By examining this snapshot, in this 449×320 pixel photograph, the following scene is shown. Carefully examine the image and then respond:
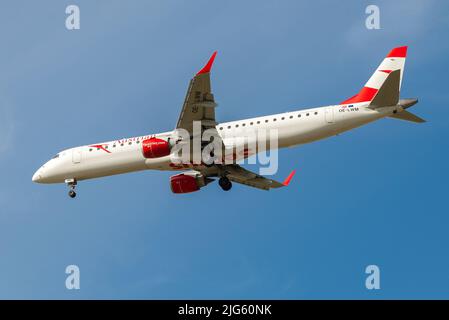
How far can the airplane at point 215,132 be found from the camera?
40406 millimetres

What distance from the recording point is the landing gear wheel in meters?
46.2

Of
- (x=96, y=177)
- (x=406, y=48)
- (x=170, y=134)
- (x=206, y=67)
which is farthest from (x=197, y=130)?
(x=406, y=48)

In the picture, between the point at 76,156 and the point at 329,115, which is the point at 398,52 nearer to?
the point at 329,115

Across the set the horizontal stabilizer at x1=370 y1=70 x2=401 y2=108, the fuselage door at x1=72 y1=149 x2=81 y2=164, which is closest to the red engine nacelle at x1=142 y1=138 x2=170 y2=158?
the fuselage door at x1=72 y1=149 x2=81 y2=164

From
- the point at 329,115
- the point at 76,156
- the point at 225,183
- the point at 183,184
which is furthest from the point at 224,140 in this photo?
the point at 76,156

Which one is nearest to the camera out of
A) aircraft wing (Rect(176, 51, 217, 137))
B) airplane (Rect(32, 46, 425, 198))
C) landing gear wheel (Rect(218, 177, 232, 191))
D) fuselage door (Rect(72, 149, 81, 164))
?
aircraft wing (Rect(176, 51, 217, 137))

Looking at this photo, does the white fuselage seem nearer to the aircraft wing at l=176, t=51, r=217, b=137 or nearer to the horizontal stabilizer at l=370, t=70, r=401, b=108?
the horizontal stabilizer at l=370, t=70, r=401, b=108

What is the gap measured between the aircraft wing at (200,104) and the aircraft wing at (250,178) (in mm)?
5714

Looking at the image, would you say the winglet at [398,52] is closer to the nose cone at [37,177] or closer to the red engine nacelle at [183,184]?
the red engine nacelle at [183,184]

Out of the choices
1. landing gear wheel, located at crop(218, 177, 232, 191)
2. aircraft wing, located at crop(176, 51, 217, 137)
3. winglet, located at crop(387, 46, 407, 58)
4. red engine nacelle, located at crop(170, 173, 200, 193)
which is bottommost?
landing gear wheel, located at crop(218, 177, 232, 191)

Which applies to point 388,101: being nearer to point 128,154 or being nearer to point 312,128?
point 312,128

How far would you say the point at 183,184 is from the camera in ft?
155

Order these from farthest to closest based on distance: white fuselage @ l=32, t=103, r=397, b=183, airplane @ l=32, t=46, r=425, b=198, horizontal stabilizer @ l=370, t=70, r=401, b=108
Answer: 1. white fuselage @ l=32, t=103, r=397, b=183
2. airplane @ l=32, t=46, r=425, b=198
3. horizontal stabilizer @ l=370, t=70, r=401, b=108

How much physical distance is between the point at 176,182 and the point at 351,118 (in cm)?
1181
